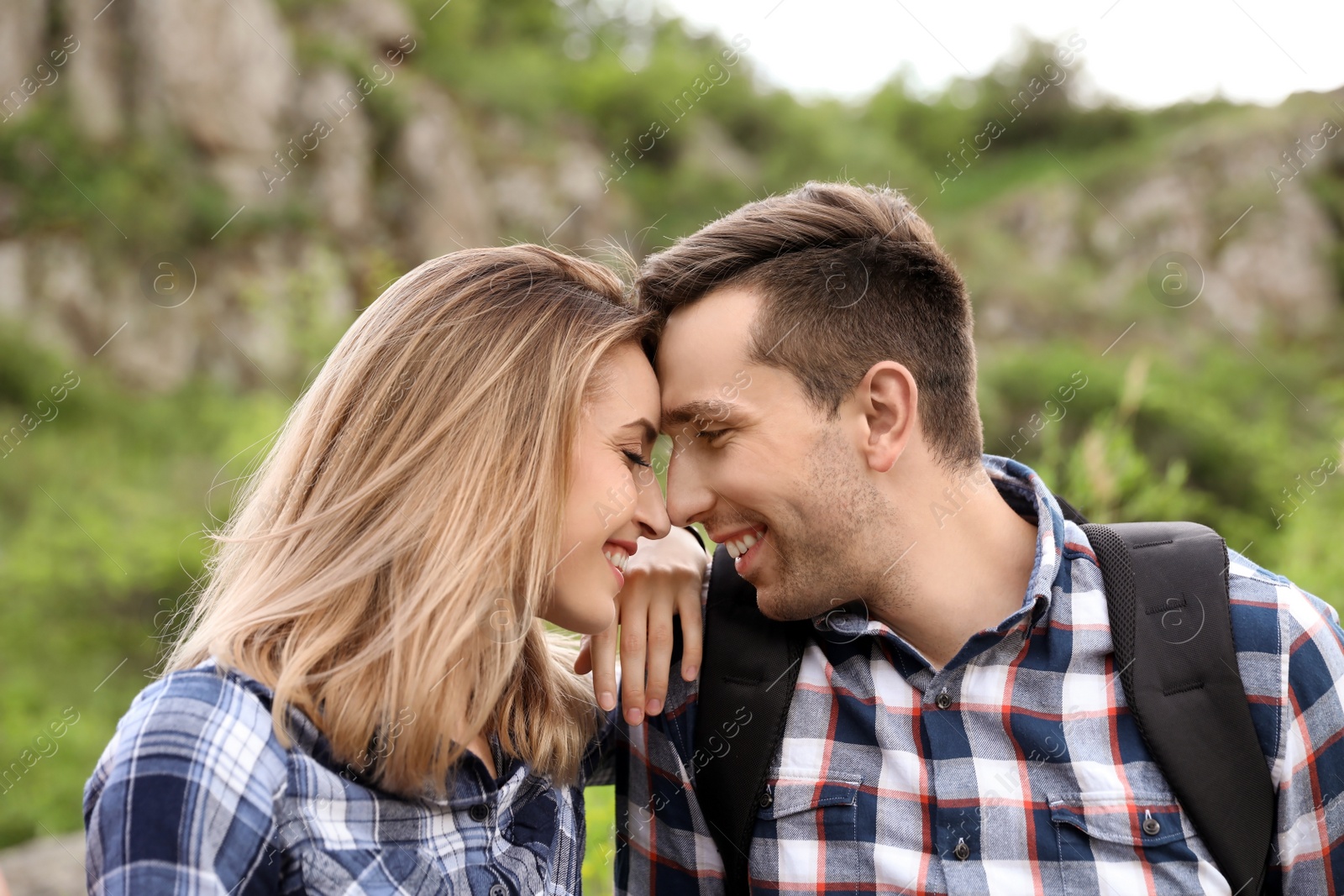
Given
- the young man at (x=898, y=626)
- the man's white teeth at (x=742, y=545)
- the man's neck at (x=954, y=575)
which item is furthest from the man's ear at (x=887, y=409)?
the man's white teeth at (x=742, y=545)

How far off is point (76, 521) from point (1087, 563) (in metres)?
9.85

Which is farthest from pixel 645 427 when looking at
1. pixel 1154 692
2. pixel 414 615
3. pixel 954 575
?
pixel 1154 692

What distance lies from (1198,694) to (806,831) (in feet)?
2.70

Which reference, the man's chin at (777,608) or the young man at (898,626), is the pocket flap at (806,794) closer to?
the young man at (898,626)

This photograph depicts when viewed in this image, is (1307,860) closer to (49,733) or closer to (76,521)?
(49,733)

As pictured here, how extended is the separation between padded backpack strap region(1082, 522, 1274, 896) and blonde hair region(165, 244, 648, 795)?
1184 millimetres

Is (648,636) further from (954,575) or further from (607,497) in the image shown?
(954,575)

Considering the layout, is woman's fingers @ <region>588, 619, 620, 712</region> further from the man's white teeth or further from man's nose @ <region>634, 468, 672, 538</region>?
the man's white teeth

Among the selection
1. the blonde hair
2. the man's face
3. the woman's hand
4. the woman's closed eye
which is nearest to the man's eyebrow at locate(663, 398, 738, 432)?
the man's face

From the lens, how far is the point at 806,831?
6.95 ft

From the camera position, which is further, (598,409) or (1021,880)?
(598,409)

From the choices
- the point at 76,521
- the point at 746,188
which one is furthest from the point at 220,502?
the point at 746,188

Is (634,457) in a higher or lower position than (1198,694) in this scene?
higher

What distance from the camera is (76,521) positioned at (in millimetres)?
9555
